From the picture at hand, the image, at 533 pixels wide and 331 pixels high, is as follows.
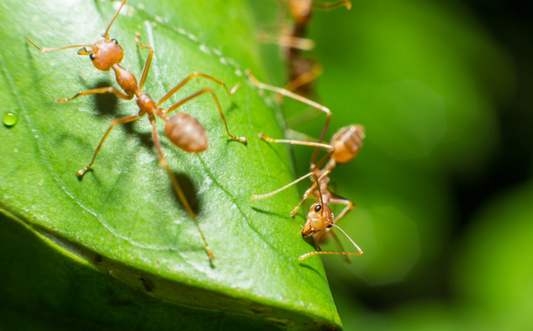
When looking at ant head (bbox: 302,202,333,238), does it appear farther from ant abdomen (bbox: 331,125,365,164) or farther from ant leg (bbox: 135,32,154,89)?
ant leg (bbox: 135,32,154,89)

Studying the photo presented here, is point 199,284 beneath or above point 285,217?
beneath

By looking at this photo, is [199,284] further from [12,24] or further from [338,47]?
[338,47]

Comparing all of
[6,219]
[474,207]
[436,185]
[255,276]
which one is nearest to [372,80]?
[436,185]

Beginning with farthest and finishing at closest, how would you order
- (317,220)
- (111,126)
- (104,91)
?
(317,220) < (104,91) < (111,126)

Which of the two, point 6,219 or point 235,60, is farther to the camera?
point 235,60

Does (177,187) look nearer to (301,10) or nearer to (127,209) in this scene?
(127,209)

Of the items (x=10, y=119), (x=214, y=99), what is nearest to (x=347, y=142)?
(x=214, y=99)

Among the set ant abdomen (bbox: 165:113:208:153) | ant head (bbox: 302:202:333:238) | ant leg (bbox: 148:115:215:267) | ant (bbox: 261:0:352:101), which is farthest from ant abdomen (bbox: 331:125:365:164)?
ant leg (bbox: 148:115:215:267)
